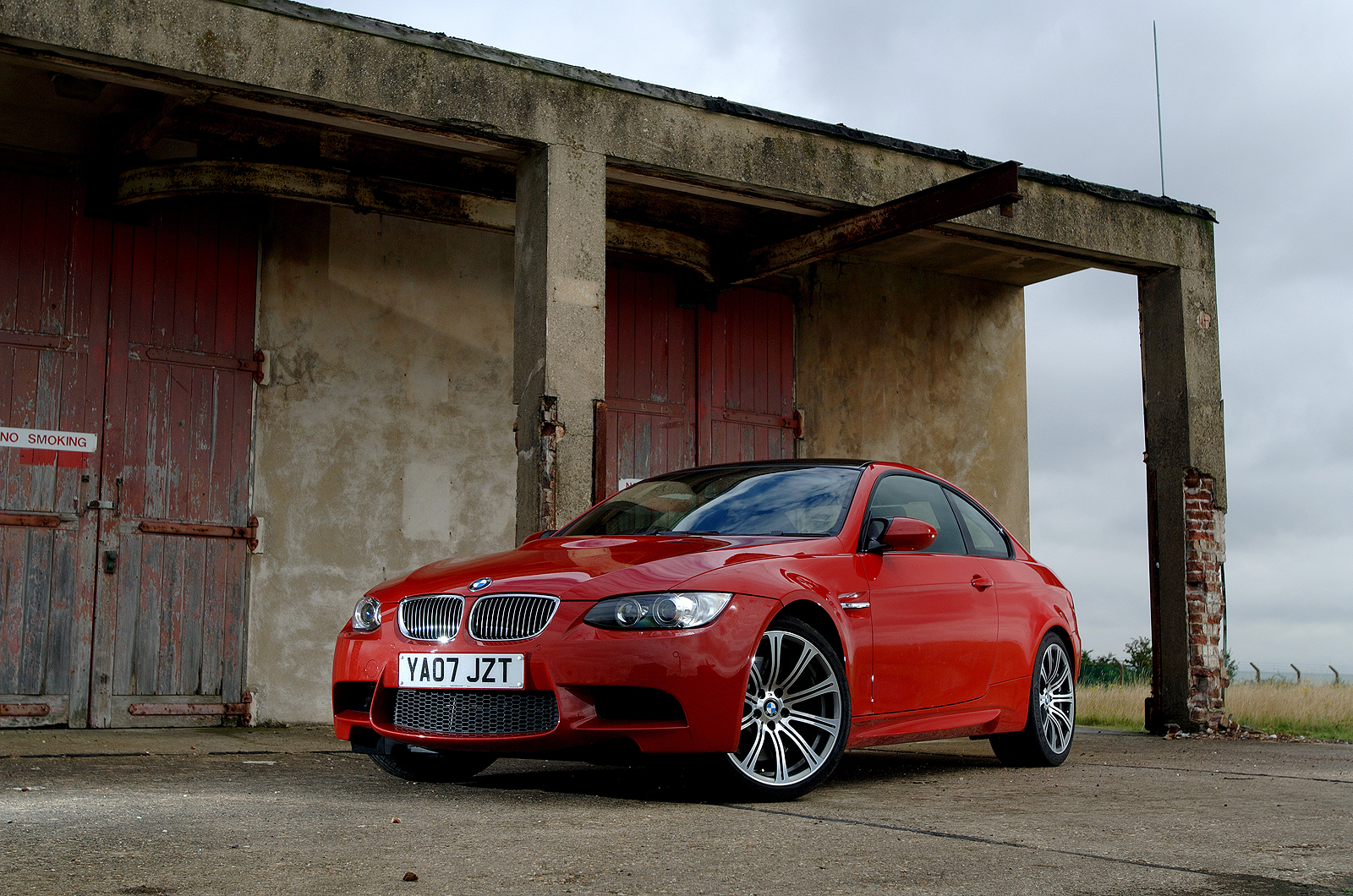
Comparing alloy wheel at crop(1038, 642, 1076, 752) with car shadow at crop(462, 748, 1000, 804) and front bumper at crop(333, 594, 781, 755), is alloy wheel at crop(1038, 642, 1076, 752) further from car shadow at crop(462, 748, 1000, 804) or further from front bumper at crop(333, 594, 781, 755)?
front bumper at crop(333, 594, 781, 755)

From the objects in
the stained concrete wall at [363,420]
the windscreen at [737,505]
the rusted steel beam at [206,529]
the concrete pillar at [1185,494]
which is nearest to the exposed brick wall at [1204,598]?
the concrete pillar at [1185,494]

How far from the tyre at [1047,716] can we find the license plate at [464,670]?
2.90 meters

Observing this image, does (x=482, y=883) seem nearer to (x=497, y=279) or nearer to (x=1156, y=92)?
A: (x=497, y=279)

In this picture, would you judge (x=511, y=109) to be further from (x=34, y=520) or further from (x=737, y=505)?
(x=34, y=520)

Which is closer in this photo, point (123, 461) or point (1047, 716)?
point (1047, 716)

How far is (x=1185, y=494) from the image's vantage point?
10.5 m

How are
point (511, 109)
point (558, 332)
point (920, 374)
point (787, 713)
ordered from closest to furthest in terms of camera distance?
1. point (787, 713)
2. point (558, 332)
3. point (511, 109)
4. point (920, 374)

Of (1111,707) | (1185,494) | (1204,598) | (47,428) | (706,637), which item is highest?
(47,428)

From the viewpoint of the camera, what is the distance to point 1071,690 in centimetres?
703

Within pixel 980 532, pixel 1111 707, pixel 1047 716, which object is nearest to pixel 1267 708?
pixel 1111 707

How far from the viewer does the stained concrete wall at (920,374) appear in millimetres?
12875

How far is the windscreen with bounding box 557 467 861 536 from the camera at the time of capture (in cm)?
555

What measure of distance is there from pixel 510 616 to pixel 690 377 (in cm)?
730

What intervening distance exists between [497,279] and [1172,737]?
6305 mm
